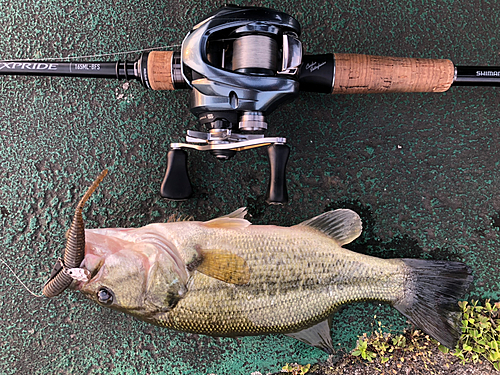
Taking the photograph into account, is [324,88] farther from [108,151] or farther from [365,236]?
[108,151]

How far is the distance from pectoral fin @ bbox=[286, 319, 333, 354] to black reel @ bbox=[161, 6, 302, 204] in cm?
82

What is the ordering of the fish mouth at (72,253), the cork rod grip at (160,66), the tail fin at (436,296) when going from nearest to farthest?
the fish mouth at (72,253) → the cork rod grip at (160,66) → the tail fin at (436,296)

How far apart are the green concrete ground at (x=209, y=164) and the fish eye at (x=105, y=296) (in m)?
0.63

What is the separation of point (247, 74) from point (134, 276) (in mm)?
1140

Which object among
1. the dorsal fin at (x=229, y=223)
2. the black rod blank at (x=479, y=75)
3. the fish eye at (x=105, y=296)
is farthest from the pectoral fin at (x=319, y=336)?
the black rod blank at (x=479, y=75)

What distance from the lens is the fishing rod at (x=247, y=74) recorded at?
1.50 m

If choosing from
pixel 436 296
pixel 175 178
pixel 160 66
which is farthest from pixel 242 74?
pixel 436 296

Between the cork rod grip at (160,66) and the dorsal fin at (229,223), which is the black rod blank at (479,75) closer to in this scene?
the dorsal fin at (229,223)

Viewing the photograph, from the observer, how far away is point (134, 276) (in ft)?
5.41

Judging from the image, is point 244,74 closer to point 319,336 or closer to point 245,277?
point 245,277

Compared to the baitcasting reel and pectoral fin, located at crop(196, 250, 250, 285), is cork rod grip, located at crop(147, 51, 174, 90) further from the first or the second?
pectoral fin, located at crop(196, 250, 250, 285)

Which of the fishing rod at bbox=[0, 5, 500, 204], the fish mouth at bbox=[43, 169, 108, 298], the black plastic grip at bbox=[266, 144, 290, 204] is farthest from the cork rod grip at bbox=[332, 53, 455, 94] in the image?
the fish mouth at bbox=[43, 169, 108, 298]

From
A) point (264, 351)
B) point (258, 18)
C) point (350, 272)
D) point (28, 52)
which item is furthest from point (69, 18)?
point (264, 351)

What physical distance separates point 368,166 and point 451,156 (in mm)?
575
